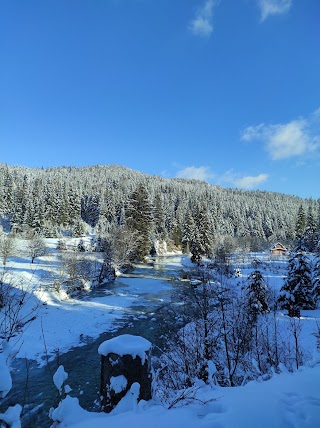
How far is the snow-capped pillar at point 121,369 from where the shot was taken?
2.63 m

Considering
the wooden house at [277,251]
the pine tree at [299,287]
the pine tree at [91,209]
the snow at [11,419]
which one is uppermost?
the pine tree at [91,209]

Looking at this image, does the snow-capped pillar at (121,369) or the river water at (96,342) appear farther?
the river water at (96,342)

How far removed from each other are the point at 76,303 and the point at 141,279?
13.1 meters

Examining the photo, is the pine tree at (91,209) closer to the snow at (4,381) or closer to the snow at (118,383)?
the snow at (118,383)

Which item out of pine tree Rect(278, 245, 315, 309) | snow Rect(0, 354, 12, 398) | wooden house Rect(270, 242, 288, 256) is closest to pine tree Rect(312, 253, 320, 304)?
pine tree Rect(278, 245, 315, 309)

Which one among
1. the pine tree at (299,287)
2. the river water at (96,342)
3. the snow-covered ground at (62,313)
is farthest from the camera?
the pine tree at (299,287)

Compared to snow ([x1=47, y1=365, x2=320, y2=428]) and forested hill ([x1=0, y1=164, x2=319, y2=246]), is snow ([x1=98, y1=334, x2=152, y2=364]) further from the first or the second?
forested hill ([x1=0, y1=164, x2=319, y2=246])

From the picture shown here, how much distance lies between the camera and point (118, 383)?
2631mm

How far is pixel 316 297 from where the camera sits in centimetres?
2298

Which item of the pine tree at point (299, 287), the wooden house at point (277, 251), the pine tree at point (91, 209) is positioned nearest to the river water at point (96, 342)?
the pine tree at point (299, 287)

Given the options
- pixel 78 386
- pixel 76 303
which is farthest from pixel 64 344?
pixel 76 303

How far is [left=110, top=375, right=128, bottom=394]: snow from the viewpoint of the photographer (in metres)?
2.62

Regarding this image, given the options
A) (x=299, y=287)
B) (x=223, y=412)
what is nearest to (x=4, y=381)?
(x=223, y=412)

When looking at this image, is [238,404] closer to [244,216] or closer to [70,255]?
[70,255]
